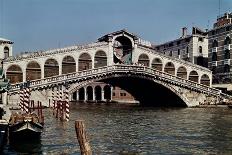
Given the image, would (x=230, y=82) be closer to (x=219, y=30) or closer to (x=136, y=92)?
(x=219, y=30)

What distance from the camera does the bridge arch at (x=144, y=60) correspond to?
42.9m

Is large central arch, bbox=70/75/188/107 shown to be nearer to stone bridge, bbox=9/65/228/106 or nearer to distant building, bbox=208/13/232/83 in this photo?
stone bridge, bbox=9/65/228/106

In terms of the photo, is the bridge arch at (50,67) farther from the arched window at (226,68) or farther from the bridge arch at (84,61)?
the arched window at (226,68)

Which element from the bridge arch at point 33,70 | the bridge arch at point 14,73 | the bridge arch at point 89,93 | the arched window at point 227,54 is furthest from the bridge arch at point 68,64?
the bridge arch at point 89,93

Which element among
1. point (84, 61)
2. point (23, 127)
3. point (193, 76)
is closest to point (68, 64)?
point (84, 61)

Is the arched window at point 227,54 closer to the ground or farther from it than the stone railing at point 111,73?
farther from it

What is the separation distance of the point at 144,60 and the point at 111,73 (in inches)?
250

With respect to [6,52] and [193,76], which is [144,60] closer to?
[193,76]

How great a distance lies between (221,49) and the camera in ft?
151

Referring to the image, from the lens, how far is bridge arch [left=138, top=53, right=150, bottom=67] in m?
42.9

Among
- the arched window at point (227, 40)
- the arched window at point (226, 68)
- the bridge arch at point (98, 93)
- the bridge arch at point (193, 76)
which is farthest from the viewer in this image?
the bridge arch at point (98, 93)

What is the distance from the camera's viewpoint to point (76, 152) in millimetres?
13430

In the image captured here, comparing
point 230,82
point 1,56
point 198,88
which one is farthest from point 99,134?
point 230,82

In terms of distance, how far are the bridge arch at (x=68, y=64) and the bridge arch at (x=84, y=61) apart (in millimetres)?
670
